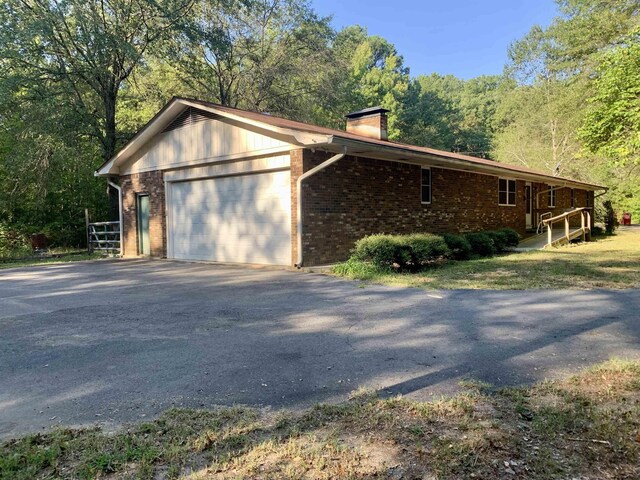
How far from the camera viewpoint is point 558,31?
2519cm

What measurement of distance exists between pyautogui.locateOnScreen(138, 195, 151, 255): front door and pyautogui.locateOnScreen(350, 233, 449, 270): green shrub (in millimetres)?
8670

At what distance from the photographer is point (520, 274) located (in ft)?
31.3

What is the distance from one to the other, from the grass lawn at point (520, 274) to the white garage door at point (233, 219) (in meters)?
2.31

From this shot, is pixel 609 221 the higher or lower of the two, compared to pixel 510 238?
higher

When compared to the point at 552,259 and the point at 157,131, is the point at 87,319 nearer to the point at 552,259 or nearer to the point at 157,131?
the point at 157,131

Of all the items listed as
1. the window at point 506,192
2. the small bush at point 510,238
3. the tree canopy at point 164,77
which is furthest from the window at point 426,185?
the window at point 506,192

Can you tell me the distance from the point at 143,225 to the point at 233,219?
16.2 feet

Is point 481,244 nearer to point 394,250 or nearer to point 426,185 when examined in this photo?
point 426,185

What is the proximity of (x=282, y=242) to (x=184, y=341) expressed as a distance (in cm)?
666

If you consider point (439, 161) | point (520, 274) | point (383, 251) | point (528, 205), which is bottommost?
point (520, 274)

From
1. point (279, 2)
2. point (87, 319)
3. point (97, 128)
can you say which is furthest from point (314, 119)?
point (87, 319)

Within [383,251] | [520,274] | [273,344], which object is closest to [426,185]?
[383,251]

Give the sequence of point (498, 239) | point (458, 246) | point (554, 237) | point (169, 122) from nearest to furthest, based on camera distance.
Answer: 1. point (458, 246)
2. point (169, 122)
3. point (498, 239)
4. point (554, 237)

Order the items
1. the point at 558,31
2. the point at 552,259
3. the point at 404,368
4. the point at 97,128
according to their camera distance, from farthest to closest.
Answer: the point at 558,31
the point at 97,128
the point at 552,259
the point at 404,368
